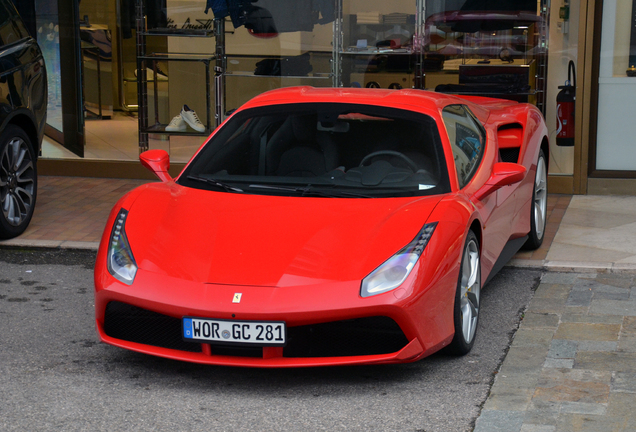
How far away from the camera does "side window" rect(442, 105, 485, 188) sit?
16.4 feet

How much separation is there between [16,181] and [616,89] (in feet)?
18.5

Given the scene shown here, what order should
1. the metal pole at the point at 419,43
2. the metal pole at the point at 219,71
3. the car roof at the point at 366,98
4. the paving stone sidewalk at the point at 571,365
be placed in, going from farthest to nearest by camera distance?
the metal pole at the point at 219,71, the metal pole at the point at 419,43, the car roof at the point at 366,98, the paving stone sidewalk at the point at 571,365

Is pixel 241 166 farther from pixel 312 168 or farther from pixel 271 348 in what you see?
pixel 271 348

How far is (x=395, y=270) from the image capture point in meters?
4.00

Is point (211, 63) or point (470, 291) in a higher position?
point (211, 63)

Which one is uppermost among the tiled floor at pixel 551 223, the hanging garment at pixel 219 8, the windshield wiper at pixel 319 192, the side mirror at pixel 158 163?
the hanging garment at pixel 219 8

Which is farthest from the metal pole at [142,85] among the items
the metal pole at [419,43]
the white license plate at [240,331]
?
the white license plate at [240,331]

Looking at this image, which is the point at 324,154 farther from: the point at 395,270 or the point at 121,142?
the point at 121,142

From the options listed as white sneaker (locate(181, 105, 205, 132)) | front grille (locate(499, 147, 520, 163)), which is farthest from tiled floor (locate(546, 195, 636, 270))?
white sneaker (locate(181, 105, 205, 132))

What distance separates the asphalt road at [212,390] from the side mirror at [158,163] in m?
0.92

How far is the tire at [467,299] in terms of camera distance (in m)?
4.32

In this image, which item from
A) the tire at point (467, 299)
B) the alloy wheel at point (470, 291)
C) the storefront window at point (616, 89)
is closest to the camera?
the tire at point (467, 299)

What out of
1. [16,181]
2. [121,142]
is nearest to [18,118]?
[16,181]

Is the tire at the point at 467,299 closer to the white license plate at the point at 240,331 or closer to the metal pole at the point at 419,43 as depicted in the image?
the white license plate at the point at 240,331
